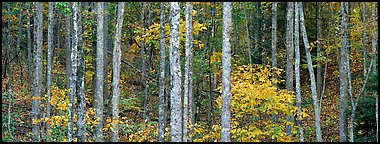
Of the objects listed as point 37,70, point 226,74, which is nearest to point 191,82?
point 226,74

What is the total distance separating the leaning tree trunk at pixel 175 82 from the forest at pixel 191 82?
27mm

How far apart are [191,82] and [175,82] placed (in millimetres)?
3978

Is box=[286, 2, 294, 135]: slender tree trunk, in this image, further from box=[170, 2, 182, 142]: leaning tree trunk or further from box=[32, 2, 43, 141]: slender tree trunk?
box=[32, 2, 43, 141]: slender tree trunk

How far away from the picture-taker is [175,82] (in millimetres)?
11148

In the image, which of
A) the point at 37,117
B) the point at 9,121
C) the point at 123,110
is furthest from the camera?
the point at 123,110

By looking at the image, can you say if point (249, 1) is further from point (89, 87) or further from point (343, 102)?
point (89, 87)

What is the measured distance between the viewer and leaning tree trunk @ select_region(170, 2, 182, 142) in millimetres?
11164

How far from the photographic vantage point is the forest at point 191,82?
12477mm

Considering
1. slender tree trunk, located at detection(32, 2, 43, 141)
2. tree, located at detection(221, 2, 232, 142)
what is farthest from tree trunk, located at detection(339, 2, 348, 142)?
slender tree trunk, located at detection(32, 2, 43, 141)

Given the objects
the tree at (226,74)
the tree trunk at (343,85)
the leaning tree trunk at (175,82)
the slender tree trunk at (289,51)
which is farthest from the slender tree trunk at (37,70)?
the tree trunk at (343,85)

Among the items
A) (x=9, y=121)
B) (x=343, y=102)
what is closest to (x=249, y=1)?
(x=343, y=102)

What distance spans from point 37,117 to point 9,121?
3.08 meters

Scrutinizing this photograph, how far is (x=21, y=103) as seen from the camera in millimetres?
21391

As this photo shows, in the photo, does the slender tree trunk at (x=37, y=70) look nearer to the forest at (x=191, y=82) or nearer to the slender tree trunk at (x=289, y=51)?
the forest at (x=191, y=82)
